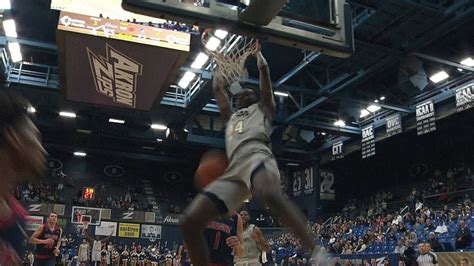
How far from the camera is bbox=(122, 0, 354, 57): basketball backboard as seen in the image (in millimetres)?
5316

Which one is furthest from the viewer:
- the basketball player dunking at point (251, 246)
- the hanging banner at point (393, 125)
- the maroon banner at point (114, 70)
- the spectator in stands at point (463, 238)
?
the hanging banner at point (393, 125)

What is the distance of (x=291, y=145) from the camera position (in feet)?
95.4

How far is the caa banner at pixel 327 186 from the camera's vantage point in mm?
29237

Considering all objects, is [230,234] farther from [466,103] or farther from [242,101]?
[466,103]

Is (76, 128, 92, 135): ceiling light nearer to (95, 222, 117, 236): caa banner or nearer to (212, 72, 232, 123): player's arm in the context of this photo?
(95, 222, 117, 236): caa banner

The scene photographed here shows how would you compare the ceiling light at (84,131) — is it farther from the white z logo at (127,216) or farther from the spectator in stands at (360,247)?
the spectator in stands at (360,247)

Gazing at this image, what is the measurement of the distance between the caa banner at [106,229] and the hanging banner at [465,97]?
20.5m

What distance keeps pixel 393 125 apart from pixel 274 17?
57.7 feet

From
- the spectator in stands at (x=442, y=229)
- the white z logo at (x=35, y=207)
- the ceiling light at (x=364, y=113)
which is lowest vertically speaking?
the spectator in stands at (x=442, y=229)

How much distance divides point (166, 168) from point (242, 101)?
102 ft

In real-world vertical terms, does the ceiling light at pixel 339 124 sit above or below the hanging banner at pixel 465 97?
above

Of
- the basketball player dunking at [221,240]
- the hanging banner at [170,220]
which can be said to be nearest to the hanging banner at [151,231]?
the hanging banner at [170,220]

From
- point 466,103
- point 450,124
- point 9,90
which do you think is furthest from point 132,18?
point 450,124

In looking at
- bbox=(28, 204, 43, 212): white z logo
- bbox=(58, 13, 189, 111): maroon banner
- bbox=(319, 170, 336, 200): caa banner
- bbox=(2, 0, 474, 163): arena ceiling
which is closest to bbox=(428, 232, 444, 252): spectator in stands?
bbox=(2, 0, 474, 163): arena ceiling
